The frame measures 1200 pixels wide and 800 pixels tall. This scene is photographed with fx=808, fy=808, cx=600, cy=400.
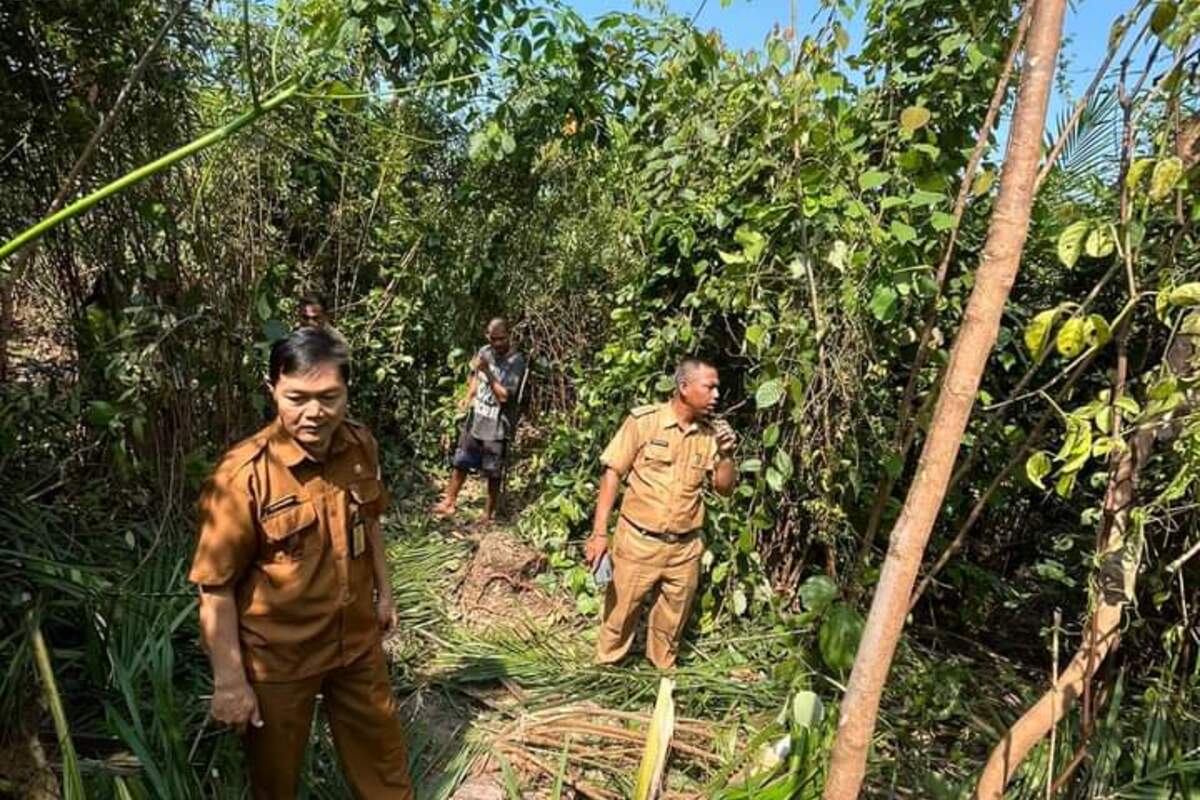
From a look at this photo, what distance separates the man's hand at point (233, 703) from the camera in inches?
76.0

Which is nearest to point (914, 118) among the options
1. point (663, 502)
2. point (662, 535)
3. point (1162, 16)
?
point (1162, 16)

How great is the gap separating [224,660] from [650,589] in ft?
6.64

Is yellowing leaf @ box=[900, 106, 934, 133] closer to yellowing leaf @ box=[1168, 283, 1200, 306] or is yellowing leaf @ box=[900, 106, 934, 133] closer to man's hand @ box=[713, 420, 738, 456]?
yellowing leaf @ box=[1168, 283, 1200, 306]

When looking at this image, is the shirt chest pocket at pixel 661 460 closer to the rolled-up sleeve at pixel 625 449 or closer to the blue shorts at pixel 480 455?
the rolled-up sleeve at pixel 625 449

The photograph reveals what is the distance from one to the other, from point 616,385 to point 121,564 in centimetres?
250

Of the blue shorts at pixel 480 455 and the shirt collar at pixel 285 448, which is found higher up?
the shirt collar at pixel 285 448

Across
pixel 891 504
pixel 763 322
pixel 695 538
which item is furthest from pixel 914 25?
pixel 695 538

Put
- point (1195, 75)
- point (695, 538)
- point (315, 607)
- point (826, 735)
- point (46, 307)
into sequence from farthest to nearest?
1. point (695, 538)
2. point (46, 307)
3. point (826, 735)
4. point (315, 607)
5. point (1195, 75)

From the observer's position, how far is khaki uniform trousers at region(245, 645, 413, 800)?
2109 mm

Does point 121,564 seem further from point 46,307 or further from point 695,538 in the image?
point 695,538

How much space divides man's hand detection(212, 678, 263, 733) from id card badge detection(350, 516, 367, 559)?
405mm

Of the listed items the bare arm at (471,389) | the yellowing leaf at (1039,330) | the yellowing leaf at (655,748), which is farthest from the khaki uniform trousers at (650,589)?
the bare arm at (471,389)

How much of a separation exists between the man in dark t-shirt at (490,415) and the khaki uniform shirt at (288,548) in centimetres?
321

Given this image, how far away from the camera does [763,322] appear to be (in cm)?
340
